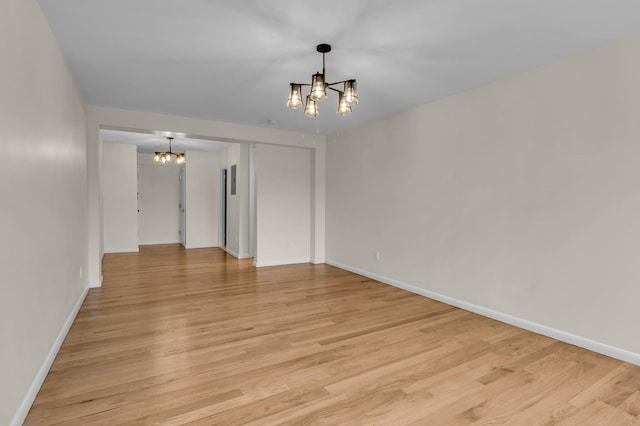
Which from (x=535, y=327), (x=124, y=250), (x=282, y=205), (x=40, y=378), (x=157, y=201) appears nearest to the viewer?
(x=40, y=378)

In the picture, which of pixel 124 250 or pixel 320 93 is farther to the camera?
pixel 124 250

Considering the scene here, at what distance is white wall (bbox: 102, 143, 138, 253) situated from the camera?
7.30 m

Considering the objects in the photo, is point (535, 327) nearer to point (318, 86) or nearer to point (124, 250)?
point (318, 86)

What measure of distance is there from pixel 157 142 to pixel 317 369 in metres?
6.55

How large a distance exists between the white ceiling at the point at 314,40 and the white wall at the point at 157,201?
5.26 metres

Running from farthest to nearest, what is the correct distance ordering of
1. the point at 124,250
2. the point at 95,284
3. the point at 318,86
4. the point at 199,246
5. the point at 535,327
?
1. the point at 199,246
2. the point at 124,250
3. the point at 95,284
4. the point at 535,327
5. the point at 318,86

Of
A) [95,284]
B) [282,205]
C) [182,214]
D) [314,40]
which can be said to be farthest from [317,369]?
[182,214]

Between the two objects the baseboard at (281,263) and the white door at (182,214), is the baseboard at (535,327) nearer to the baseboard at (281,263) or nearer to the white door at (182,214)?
the baseboard at (281,263)

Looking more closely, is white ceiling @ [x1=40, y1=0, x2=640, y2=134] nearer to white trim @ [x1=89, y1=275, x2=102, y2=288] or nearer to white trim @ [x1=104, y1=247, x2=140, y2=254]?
white trim @ [x1=89, y1=275, x2=102, y2=288]

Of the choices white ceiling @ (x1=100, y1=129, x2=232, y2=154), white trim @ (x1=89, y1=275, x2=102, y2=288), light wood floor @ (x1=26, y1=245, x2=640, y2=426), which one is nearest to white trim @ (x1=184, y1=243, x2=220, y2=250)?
white ceiling @ (x1=100, y1=129, x2=232, y2=154)

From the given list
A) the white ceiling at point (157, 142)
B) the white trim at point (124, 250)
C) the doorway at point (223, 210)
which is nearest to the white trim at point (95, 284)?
the white ceiling at point (157, 142)

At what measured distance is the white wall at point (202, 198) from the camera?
8297mm

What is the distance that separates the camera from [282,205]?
614 centimetres

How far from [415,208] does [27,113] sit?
384 cm
